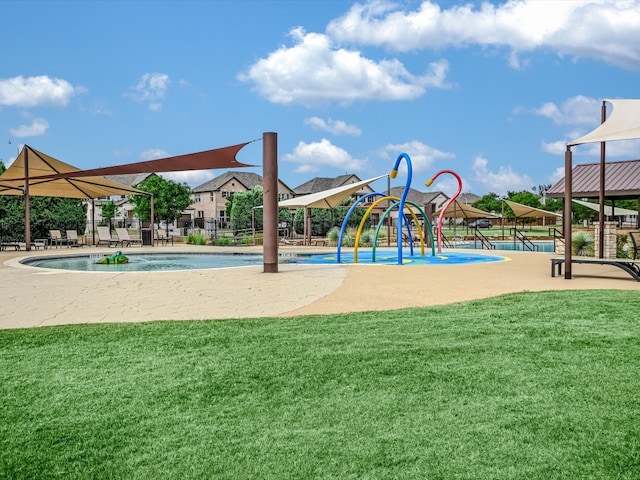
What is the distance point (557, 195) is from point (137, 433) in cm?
1800

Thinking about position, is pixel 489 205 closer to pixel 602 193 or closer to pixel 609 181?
pixel 609 181

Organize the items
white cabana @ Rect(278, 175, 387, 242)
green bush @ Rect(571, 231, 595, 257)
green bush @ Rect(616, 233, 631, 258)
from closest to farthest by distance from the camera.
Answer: green bush @ Rect(616, 233, 631, 258), green bush @ Rect(571, 231, 595, 257), white cabana @ Rect(278, 175, 387, 242)

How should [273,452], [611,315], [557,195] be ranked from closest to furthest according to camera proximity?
[273,452]
[611,315]
[557,195]

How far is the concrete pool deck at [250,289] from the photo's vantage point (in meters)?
6.72

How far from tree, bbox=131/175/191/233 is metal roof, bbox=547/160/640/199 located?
35681 millimetres

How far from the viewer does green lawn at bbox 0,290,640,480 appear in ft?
8.92

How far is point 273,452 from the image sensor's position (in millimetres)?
2822

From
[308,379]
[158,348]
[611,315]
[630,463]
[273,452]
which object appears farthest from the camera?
[611,315]

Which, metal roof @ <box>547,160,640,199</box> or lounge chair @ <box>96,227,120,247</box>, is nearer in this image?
metal roof @ <box>547,160,640,199</box>

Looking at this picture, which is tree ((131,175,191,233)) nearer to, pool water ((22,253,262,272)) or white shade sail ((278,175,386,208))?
white shade sail ((278,175,386,208))

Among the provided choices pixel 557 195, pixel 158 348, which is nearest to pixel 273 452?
pixel 158 348

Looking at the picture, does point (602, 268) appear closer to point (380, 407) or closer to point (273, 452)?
Result: point (380, 407)

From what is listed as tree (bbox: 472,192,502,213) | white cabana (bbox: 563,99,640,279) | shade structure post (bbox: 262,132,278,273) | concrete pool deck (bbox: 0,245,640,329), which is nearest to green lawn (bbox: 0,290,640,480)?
concrete pool deck (bbox: 0,245,640,329)

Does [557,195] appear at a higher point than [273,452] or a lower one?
higher
